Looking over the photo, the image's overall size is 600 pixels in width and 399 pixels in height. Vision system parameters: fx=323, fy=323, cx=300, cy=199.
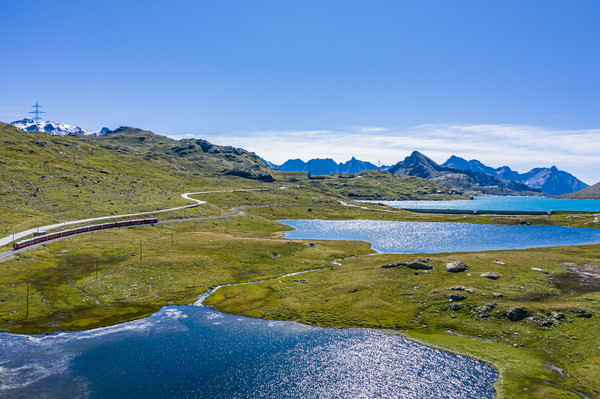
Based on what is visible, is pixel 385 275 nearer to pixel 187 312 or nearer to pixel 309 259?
pixel 309 259

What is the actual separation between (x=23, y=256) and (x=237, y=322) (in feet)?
258

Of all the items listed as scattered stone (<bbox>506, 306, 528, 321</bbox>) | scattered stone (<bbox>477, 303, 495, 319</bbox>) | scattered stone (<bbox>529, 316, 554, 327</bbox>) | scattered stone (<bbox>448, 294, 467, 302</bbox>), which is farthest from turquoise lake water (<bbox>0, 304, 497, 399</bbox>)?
scattered stone (<bbox>448, 294, 467, 302</bbox>)

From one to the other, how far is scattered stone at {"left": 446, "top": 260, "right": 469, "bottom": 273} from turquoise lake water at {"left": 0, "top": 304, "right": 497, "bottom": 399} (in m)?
36.7

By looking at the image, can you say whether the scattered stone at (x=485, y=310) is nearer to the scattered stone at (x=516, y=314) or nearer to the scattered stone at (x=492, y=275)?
the scattered stone at (x=516, y=314)

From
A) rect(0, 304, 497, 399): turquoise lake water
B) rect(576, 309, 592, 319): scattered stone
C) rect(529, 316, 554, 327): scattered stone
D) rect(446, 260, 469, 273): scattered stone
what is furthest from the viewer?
rect(446, 260, 469, 273): scattered stone

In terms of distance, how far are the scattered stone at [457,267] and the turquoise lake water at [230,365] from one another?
36.7 meters

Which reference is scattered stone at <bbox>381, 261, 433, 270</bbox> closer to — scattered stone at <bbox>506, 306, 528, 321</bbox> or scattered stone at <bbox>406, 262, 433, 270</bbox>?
scattered stone at <bbox>406, 262, 433, 270</bbox>

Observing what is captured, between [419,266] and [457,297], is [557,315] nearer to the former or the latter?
[457,297]

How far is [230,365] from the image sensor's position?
52.5 metres

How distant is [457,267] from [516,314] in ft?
87.4

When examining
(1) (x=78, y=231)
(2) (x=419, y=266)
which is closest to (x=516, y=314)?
(2) (x=419, y=266)

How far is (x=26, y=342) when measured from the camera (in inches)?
2275

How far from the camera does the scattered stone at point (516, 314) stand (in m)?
62.9

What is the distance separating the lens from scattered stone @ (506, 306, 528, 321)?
62891mm
